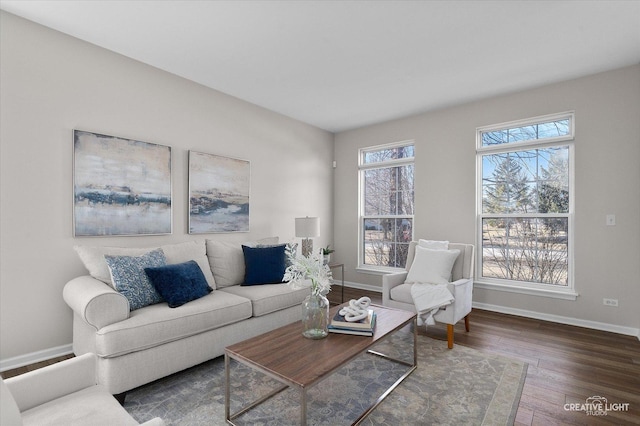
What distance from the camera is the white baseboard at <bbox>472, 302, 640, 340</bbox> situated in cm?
326

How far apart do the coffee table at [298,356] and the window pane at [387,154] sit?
3234 millimetres

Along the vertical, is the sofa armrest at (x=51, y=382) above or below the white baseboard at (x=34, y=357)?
above

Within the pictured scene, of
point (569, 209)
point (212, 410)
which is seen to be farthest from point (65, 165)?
point (569, 209)

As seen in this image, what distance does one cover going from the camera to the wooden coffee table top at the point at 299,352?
159cm

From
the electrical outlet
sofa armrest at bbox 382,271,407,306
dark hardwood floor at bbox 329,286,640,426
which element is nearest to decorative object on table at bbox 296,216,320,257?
sofa armrest at bbox 382,271,407,306

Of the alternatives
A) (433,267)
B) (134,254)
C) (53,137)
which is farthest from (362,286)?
(53,137)

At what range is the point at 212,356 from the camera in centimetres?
250

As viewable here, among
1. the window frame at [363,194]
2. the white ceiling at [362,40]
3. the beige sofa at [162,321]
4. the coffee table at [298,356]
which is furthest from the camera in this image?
the window frame at [363,194]

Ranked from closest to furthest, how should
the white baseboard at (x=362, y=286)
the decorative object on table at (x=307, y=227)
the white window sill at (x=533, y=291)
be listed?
the white window sill at (x=533, y=291) → the decorative object on table at (x=307, y=227) → the white baseboard at (x=362, y=286)

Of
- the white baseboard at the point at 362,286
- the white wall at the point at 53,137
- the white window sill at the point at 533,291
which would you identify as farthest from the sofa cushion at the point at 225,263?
the white window sill at the point at 533,291

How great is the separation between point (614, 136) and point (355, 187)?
3.28 m

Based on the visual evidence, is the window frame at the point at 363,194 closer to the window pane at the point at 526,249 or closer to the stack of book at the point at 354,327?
the window pane at the point at 526,249

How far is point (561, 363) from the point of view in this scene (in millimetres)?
2611

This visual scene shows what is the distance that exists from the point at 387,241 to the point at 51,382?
4469 millimetres
